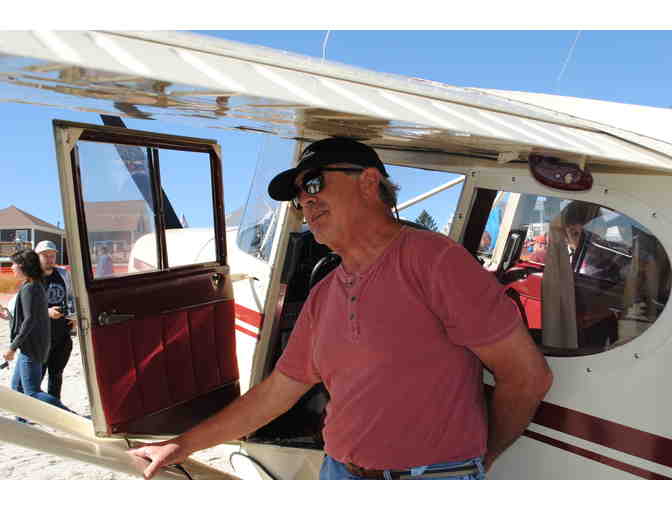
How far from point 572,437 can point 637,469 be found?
0.23 m

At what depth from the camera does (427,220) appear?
3.20 metres

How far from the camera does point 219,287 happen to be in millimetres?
3672

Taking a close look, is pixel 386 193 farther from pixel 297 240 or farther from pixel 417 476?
pixel 297 240

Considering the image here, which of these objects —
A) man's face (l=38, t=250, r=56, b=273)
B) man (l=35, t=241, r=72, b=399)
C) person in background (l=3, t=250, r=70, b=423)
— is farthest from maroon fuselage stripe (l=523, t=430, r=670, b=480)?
man's face (l=38, t=250, r=56, b=273)

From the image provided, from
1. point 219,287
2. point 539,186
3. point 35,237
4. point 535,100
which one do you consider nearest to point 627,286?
point 539,186

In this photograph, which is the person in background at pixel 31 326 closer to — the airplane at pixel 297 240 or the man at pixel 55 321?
the man at pixel 55 321

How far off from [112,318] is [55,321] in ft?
11.7

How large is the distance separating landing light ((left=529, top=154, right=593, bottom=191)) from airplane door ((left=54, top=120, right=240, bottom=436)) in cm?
203

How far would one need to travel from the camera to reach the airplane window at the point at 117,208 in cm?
299

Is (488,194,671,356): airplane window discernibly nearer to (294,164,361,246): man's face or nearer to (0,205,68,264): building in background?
(294,164,361,246): man's face

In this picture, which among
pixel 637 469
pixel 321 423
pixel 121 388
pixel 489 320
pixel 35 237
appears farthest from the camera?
pixel 35 237

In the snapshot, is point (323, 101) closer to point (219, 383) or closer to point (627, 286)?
point (627, 286)

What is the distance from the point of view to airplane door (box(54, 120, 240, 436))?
9.65 ft

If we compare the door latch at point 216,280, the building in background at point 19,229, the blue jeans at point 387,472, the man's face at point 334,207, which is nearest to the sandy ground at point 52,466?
the door latch at point 216,280
